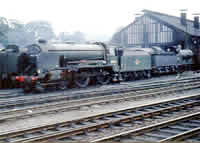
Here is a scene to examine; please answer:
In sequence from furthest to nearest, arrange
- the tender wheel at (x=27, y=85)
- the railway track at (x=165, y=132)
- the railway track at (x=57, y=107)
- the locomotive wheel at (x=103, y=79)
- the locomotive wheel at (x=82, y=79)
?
the locomotive wheel at (x=103, y=79) < the locomotive wheel at (x=82, y=79) < the tender wheel at (x=27, y=85) < the railway track at (x=57, y=107) < the railway track at (x=165, y=132)

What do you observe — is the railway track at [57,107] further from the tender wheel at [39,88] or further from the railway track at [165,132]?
the tender wheel at [39,88]

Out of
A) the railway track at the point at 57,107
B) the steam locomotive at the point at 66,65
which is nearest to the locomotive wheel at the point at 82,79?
the steam locomotive at the point at 66,65

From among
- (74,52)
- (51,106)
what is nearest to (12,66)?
→ (74,52)

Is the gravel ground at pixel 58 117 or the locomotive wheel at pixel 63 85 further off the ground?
the locomotive wheel at pixel 63 85

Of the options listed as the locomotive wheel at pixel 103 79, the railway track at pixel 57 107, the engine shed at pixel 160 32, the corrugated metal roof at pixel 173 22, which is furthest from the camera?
the corrugated metal roof at pixel 173 22

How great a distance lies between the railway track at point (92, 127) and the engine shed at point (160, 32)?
27714mm

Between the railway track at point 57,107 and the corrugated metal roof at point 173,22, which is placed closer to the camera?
the railway track at point 57,107

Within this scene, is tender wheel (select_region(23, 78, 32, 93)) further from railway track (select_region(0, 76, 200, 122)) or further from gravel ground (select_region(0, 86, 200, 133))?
gravel ground (select_region(0, 86, 200, 133))

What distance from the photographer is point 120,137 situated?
6102 mm

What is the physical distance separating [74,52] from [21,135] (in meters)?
9.95

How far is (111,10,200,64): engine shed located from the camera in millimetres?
36938

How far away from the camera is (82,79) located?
1653cm

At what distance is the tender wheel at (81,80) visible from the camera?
16156 mm

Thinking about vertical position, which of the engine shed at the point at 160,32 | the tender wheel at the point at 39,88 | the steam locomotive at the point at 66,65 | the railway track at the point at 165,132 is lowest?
the railway track at the point at 165,132
